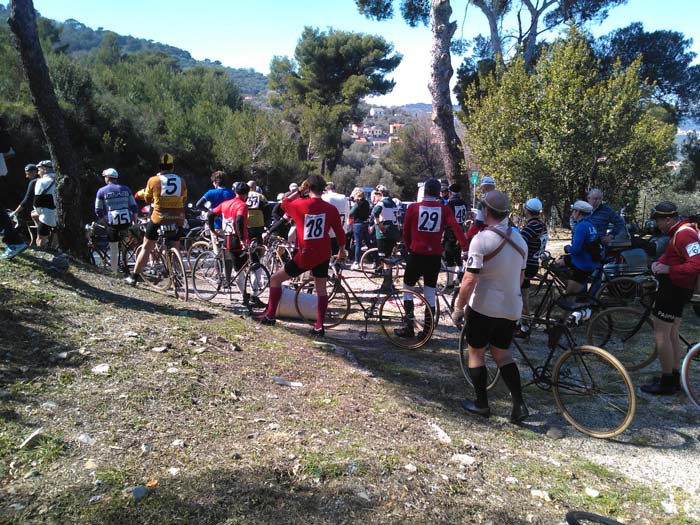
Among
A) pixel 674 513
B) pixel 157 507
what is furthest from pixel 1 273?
Result: pixel 674 513

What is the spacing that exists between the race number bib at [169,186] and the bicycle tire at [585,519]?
6.25 metres

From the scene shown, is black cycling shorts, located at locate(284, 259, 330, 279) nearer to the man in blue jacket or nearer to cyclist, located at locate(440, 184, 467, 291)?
cyclist, located at locate(440, 184, 467, 291)

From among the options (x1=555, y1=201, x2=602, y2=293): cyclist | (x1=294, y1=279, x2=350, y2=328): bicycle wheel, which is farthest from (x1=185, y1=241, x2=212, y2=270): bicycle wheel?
(x1=555, y1=201, x2=602, y2=293): cyclist

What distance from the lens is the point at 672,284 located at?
5051mm

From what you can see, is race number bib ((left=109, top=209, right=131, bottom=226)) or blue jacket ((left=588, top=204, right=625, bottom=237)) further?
race number bib ((left=109, top=209, right=131, bottom=226))

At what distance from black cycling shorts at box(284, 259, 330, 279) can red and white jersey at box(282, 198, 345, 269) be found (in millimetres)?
46

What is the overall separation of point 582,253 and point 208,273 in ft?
16.7

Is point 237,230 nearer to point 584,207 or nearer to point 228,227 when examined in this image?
point 228,227

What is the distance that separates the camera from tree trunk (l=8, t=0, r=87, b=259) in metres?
6.80

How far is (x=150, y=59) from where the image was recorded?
53250 millimetres

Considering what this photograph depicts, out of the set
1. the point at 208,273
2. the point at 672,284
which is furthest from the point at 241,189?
the point at 672,284

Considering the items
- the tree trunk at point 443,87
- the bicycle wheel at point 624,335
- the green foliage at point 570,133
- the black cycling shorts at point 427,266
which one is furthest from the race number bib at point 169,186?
the green foliage at point 570,133

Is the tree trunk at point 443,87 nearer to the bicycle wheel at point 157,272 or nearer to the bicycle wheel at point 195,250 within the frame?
the bicycle wheel at point 195,250

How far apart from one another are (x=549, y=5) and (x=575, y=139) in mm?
11218
